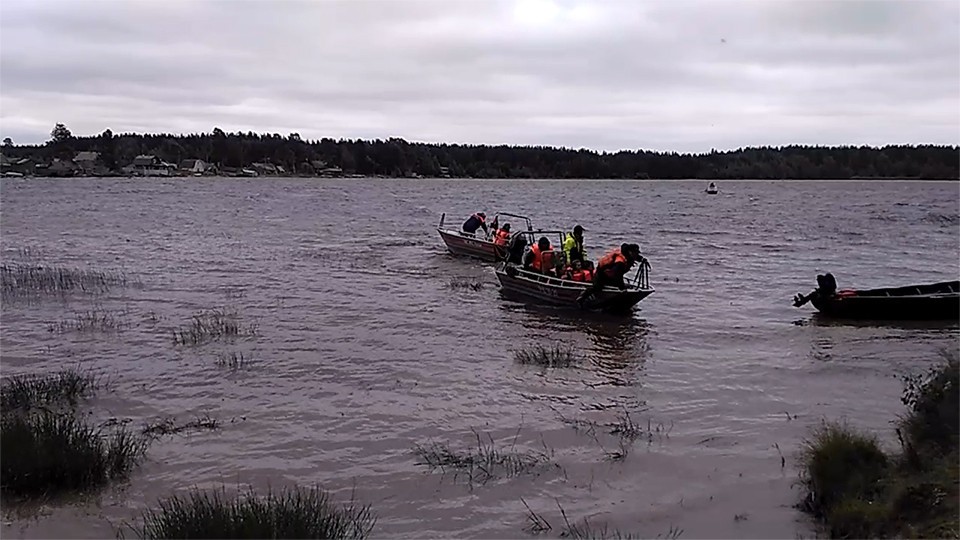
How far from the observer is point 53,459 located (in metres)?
7.22

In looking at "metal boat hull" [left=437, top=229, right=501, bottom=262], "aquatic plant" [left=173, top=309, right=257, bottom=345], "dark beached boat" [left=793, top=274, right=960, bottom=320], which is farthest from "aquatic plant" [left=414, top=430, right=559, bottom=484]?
"metal boat hull" [left=437, top=229, right=501, bottom=262]

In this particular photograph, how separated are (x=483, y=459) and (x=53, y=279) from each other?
49.4 ft

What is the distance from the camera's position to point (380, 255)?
1212 inches

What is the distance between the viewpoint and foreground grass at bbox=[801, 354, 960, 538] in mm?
5953

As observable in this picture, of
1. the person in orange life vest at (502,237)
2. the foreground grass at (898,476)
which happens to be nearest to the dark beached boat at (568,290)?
the person in orange life vest at (502,237)

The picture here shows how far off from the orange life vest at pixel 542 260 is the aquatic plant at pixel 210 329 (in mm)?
6380

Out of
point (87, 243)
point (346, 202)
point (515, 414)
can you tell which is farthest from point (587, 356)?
point (346, 202)

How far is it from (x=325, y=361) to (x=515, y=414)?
3.77 m

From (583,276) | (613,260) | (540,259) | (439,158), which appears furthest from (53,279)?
(439,158)

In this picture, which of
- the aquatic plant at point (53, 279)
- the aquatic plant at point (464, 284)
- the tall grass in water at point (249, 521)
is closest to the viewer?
the tall grass in water at point (249, 521)

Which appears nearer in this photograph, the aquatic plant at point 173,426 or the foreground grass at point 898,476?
the foreground grass at point 898,476

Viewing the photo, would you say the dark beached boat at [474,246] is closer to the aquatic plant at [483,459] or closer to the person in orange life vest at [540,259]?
the person in orange life vest at [540,259]

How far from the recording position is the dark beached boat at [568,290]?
16.9 meters

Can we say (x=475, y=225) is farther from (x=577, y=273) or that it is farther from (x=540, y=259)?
(x=577, y=273)
